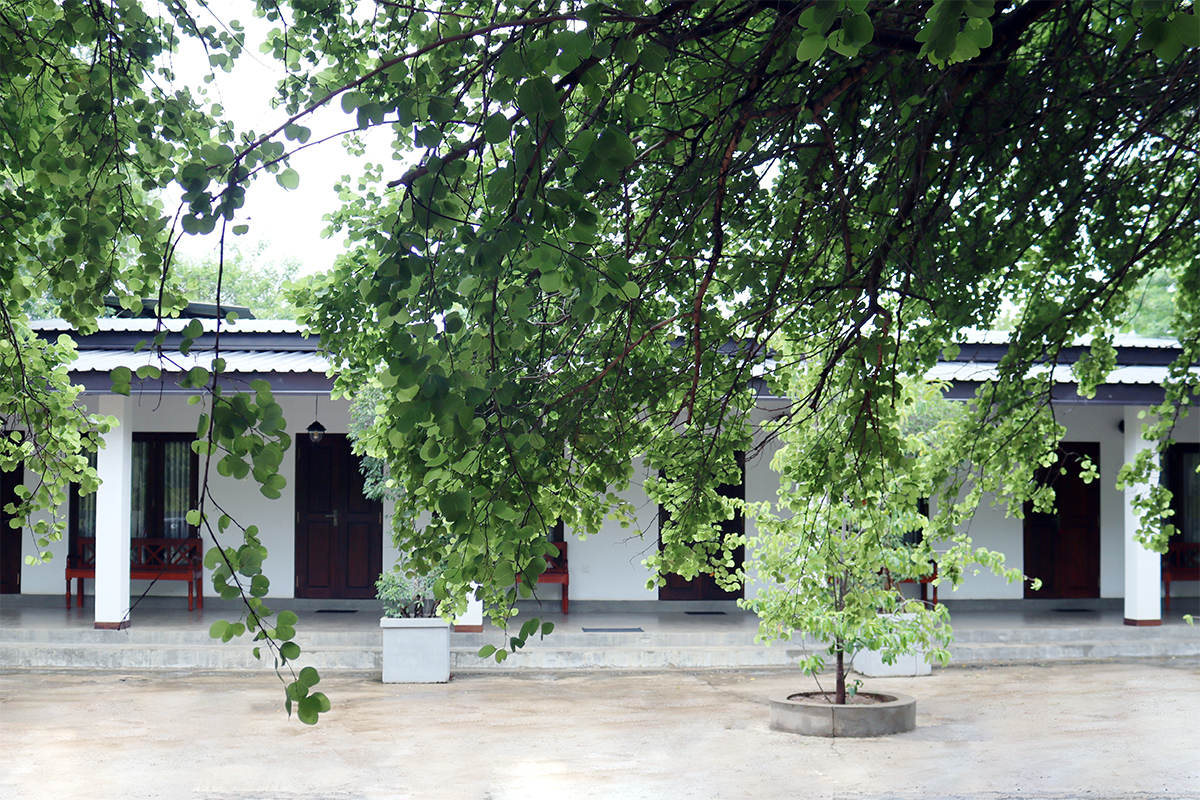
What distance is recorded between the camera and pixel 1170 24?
152 cm

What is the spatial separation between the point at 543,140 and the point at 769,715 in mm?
8058

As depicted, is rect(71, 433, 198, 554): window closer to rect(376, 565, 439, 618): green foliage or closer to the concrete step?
the concrete step

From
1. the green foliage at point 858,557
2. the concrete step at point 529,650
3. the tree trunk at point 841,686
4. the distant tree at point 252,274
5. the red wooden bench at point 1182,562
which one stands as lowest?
the concrete step at point 529,650

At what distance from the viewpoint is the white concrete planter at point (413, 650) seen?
10805 millimetres

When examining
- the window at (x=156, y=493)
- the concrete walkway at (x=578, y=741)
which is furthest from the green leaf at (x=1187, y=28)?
the window at (x=156, y=493)

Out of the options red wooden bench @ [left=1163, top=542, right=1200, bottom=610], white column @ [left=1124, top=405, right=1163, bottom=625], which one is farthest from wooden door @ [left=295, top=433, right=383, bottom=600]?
red wooden bench @ [left=1163, top=542, right=1200, bottom=610]

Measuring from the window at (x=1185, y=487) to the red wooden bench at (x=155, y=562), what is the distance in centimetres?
1392

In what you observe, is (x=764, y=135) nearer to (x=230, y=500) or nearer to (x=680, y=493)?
(x=680, y=493)

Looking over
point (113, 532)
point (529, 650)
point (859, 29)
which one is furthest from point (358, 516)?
point (859, 29)

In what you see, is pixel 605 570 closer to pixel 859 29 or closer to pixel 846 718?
pixel 846 718

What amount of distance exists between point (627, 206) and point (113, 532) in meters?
10.5

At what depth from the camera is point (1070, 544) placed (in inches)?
596

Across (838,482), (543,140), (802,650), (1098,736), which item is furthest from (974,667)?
(543,140)

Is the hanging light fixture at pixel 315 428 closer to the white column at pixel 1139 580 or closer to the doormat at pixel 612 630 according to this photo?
the doormat at pixel 612 630
